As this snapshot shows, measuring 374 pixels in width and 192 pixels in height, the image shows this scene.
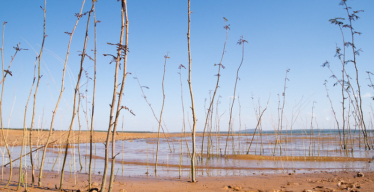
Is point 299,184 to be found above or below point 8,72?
below

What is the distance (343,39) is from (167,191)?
9536mm

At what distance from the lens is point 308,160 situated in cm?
812

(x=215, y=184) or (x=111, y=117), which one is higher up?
(x=111, y=117)

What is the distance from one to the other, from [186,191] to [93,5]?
2748 millimetres

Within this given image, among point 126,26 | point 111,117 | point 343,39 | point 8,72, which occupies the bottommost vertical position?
point 111,117

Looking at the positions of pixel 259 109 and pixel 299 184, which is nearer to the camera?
pixel 299 184

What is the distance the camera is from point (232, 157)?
9.05 meters

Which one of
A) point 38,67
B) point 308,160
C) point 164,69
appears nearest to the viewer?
point 38,67

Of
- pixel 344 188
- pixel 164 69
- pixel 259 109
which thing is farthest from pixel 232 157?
pixel 344 188

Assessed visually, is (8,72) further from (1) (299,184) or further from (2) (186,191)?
(1) (299,184)

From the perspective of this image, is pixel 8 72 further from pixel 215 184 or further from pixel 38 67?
pixel 215 184

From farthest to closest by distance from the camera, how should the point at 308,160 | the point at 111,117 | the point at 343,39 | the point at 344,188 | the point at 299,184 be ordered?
the point at 343,39 < the point at 308,160 < the point at 299,184 < the point at 344,188 < the point at 111,117

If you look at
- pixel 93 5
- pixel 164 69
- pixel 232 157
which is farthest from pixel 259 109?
pixel 93 5

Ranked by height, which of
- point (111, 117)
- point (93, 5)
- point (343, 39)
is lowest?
point (111, 117)
